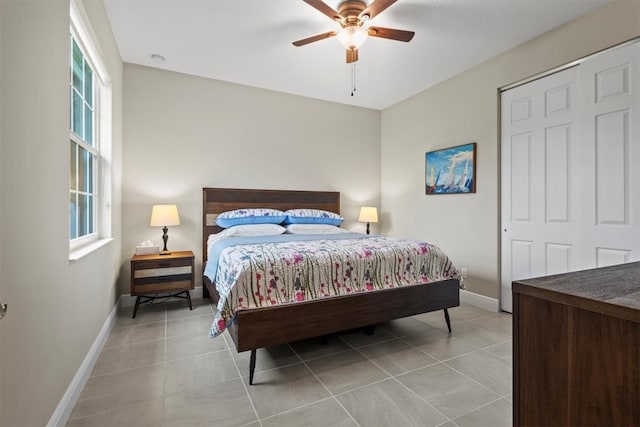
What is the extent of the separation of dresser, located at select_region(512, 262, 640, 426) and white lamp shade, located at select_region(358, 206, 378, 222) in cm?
358

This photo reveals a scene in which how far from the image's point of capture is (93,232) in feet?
8.27

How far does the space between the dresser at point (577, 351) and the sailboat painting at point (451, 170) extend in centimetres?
275

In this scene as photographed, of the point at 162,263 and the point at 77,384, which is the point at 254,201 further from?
the point at 77,384

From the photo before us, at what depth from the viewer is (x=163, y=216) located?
321cm

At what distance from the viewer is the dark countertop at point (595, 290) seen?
656 mm

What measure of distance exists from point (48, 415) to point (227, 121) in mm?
3235

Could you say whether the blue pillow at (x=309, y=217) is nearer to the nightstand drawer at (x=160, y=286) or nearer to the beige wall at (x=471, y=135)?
the beige wall at (x=471, y=135)

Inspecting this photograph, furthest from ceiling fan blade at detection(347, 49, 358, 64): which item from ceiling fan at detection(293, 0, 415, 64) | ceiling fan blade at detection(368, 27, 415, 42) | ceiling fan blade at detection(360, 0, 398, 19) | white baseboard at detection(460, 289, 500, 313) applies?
white baseboard at detection(460, 289, 500, 313)

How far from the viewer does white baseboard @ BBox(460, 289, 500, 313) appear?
10.5 ft

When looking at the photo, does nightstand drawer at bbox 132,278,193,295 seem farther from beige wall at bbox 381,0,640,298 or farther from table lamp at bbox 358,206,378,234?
beige wall at bbox 381,0,640,298

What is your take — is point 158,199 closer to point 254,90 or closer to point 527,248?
point 254,90

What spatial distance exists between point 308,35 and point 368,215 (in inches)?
98.9

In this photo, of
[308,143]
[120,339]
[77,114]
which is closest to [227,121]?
[308,143]

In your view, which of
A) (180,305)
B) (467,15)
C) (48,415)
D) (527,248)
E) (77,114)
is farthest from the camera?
(180,305)
